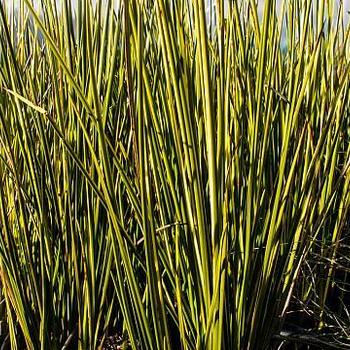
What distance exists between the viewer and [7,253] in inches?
36.4

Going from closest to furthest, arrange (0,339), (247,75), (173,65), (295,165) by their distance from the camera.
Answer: (173,65)
(295,165)
(247,75)
(0,339)

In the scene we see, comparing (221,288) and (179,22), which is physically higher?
(179,22)

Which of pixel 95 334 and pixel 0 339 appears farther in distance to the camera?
pixel 0 339

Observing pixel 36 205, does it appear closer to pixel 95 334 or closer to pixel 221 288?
pixel 95 334

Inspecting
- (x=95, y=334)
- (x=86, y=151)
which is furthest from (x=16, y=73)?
(x=95, y=334)

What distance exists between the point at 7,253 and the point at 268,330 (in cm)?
42

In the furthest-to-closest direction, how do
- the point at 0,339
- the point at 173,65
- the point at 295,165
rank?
1. the point at 0,339
2. the point at 295,165
3. the point at 173,65

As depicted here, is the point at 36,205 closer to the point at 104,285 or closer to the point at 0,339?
the point at 104,285

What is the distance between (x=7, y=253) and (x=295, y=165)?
463mm

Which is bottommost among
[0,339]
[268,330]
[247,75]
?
[0,339]

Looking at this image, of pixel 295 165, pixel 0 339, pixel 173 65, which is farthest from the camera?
pixel 0 339

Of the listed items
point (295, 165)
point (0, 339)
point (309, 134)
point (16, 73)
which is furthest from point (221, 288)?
point (0, 339)

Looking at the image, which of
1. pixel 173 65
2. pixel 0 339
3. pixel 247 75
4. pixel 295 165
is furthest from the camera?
pixel 0 339

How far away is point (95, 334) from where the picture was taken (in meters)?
0.96
